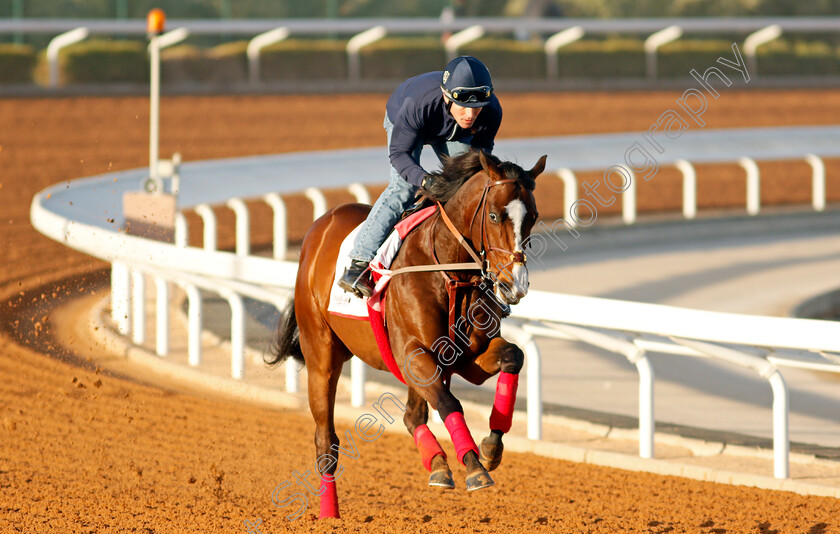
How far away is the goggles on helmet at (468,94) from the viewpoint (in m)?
4.35

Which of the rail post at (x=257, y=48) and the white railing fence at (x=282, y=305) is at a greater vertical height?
the rail post at (x=257, y=48)

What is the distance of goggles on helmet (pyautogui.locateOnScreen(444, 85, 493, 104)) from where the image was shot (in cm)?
435

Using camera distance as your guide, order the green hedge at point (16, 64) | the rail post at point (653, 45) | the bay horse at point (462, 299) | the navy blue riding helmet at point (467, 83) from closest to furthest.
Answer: the bay horse at point (462, 299) < the navy blue riding helmet at point (467, 83) < the green hedge at point (16, 64) < the rail post at point (653, 45)

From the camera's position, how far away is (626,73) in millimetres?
23562

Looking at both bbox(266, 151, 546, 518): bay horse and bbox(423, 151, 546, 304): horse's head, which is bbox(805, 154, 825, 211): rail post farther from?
bbox(423, 151, 546, 304): horse's head

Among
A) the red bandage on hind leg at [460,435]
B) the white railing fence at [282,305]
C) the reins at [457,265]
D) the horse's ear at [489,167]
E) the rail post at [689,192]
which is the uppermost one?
the horse's ear at [489,167]

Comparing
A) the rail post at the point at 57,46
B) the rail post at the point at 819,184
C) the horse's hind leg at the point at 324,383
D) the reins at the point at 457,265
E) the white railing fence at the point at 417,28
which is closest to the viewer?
the reins at the point at 457,265

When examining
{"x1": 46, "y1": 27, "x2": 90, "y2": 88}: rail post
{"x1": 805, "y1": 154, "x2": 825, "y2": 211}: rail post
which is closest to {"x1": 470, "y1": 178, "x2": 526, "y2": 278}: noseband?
{"x1": 805, "y1": 154, "x2": 825, "y2": 211}: rail post

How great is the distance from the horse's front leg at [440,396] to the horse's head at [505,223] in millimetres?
430

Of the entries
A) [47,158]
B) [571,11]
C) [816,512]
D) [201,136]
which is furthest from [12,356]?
[571,11]

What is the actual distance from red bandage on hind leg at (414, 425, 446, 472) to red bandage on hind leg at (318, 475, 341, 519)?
2.43ft

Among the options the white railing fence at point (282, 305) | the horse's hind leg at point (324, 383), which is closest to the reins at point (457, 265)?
the horse's hind leg at point (324, 383)

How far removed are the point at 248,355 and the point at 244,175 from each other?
387 cm

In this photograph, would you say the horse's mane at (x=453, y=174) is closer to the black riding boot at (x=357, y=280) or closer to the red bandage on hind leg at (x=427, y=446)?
the black riding boot at (x=357, y=280)
